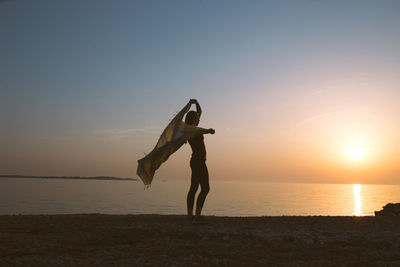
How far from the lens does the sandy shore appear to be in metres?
6.69

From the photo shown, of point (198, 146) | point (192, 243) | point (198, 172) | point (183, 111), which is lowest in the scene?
point (192, 243)

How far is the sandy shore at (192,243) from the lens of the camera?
669 cm

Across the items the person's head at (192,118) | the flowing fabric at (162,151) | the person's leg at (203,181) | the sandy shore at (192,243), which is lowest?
the sandy shore at (192,243)

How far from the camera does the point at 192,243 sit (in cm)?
828

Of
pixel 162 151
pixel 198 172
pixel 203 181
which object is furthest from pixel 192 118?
pixel 203 181

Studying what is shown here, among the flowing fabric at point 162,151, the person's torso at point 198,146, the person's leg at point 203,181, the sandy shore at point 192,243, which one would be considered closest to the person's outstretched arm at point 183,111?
the flowing fabric at point 162,151

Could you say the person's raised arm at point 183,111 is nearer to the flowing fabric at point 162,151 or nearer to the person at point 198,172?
the flowing fabric at point 162,151

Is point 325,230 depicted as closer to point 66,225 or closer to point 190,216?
point 190,216

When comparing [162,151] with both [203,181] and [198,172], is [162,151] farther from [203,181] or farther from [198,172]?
[203,181]

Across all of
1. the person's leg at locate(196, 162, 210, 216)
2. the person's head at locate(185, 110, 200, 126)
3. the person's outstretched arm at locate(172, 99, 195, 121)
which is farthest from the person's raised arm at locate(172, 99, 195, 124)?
the person's leg at locate(196, 162, 210, 216)

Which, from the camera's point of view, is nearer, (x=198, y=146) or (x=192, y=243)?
Result: (x=192, y=243)

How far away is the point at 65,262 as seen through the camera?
636cm

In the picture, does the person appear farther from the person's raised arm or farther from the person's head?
the person's raised arm

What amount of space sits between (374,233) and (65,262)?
778cm
